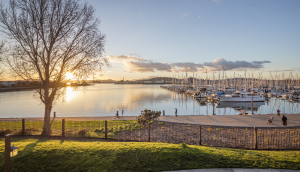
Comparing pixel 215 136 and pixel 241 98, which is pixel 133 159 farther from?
pixel 241 98

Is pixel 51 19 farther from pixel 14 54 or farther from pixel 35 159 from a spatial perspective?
pixel 35 159

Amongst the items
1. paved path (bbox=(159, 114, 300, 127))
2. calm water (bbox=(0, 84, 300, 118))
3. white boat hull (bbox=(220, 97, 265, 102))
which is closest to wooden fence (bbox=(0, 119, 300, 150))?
paved path (bbox=(159, 114, 300, 127))

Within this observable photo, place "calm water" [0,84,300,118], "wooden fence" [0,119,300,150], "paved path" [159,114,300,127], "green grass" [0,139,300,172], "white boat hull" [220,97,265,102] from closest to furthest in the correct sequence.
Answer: "green grass" [0,139,300,172], "wooden fence" [0,119,300,150], "paved path" [159,114,300,127], "calm water" [0,84,300,118], "white boat hull" [220,97,265,102]

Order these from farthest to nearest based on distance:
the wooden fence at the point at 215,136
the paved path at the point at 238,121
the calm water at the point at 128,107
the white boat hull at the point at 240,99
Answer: the white boat hull at the point at 240,99 < the calm water at the point at 128,107 < the paved path at the point at 238,121 < the wooden fence at the point at 215,136

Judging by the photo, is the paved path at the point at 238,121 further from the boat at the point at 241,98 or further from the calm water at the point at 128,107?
the boat at the point at 241,98

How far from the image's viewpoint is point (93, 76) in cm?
1475

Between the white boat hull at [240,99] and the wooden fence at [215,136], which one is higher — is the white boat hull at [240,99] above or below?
below

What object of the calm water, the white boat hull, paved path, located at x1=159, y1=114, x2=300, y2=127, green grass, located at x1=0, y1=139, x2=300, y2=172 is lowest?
the calm water

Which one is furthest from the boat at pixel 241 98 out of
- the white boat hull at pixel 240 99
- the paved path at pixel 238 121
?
the paved path at pixel 238 121

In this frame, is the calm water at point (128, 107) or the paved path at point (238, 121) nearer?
the paved path at point (238, 121)

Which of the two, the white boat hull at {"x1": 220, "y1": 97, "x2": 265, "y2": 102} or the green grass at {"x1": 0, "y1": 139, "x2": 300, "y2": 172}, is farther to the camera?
the white boat hull at {"x1": 220, "y1": 97, "x2": 265, "y2": 102}

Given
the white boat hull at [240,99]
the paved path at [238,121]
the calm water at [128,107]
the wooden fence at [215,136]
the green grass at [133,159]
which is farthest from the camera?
the white boat hull at [240,99]

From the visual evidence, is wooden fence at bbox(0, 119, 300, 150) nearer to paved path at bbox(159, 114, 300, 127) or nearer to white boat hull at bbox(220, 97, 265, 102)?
paved path at bbox(159, 114, 300, 127)

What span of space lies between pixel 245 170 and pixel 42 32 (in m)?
14.9
